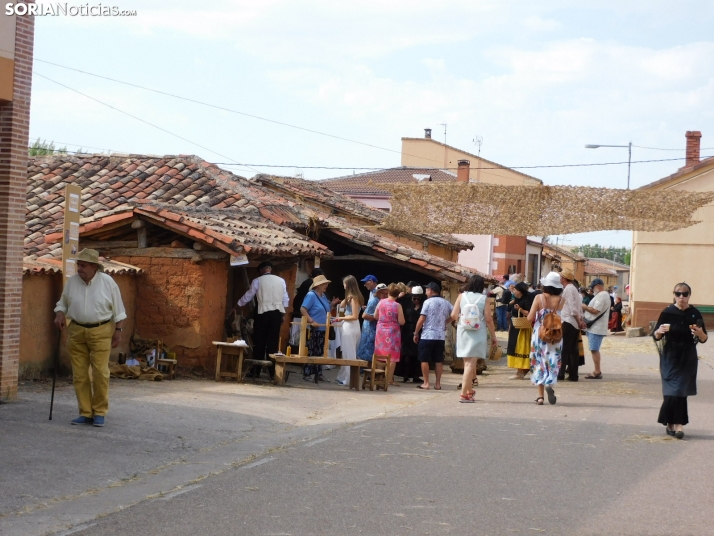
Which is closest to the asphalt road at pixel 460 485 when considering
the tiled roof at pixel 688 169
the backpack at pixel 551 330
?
the backpack at pixel 551 330

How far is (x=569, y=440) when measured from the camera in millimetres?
10406

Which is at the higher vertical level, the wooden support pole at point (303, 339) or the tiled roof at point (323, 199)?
the tiled roof at point (323, 199)

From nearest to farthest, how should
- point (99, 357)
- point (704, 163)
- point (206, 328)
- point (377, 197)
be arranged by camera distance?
point (99, 357)
point (206, 328)
point (704, 163)
point (377, 197)

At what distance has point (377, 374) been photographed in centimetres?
1603

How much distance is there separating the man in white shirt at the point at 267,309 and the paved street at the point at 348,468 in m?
2.46

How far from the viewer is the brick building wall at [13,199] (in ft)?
36.4

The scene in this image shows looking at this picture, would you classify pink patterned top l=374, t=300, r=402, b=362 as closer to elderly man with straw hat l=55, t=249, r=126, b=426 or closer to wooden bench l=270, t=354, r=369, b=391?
wooden bench l=270, t=354, r=369, b=391

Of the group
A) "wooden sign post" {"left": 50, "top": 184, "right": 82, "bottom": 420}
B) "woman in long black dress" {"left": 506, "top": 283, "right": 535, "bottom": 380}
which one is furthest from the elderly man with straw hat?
"woman in long black dress" {"left": 506, "top": 283, "right": 535, "bottom": 380}

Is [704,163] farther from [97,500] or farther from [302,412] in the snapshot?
[97,500]

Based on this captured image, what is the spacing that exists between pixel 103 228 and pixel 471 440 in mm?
8494

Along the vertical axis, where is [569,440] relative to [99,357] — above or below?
Answer: below

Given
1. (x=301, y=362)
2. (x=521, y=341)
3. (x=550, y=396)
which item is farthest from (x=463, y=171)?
(x=550, y=396)

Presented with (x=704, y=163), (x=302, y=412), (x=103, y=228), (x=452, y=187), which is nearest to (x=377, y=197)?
(x=704, y=163)

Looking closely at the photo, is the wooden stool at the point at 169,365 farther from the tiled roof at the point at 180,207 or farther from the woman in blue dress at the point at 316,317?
the woman in blue dress at the point at 316,317
